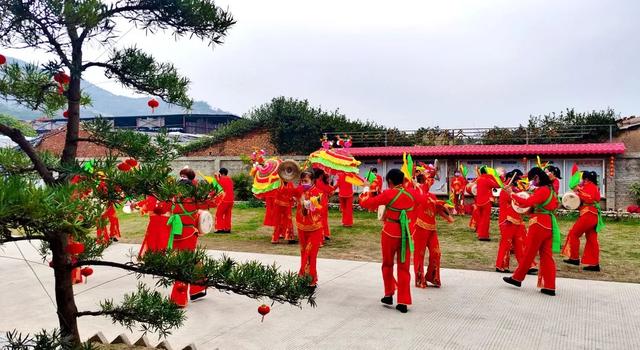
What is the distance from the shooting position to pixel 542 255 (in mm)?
6023

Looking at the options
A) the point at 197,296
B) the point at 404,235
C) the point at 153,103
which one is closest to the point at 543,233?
the point at 404,235

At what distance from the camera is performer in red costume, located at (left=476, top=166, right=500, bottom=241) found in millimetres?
10375

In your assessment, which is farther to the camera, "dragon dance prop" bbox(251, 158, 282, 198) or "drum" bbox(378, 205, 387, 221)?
"dragon dance prop" bbox(251, 158, 282, 198)

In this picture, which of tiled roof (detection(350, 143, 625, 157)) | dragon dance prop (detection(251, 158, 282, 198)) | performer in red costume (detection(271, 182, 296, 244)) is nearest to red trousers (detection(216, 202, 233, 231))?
dragon dance prop (detection(251, 158, 282, 198))

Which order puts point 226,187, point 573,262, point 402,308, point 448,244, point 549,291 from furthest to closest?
point 226,187 → point 448,244 → point 573,262 → point 549,291 → point 402,308

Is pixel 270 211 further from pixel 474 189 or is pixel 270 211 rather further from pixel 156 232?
pixel 156 232

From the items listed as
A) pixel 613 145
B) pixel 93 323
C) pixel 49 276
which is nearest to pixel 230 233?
pixel 49 276

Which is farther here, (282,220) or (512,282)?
(282,220)

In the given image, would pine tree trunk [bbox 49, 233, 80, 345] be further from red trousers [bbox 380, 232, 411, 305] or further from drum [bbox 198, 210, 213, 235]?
red trousers [bbox 380, 232, 411, 305]

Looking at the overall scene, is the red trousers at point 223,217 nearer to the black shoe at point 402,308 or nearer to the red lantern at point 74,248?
the black shoe at point 402,308

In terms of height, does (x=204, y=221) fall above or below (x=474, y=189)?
below

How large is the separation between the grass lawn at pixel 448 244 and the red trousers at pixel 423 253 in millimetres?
1560

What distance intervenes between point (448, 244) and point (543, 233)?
4211 millimetres

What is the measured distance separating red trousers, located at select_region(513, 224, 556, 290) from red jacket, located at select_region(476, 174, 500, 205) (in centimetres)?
437
